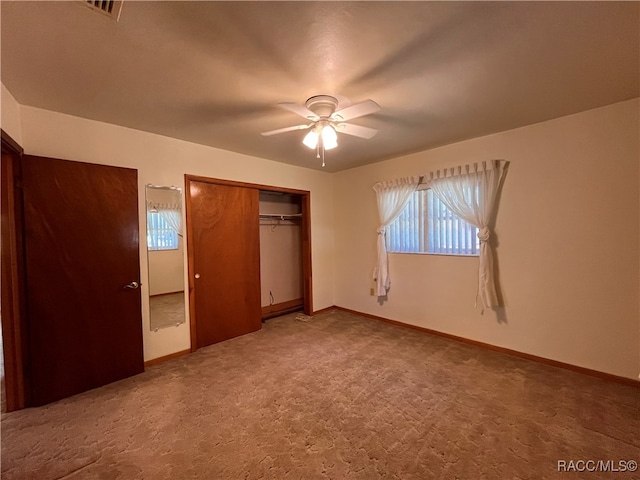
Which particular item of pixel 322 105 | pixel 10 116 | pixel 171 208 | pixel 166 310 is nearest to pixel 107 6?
pixel 322 105

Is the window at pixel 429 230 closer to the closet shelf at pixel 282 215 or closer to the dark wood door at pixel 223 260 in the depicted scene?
the closet shelf at pixel 282 215

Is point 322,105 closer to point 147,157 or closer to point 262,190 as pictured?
point 147,157

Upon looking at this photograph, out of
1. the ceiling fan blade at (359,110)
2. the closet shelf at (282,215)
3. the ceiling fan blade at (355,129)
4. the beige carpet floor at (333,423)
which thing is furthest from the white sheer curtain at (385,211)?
the ceiling fan blade at (359,110)

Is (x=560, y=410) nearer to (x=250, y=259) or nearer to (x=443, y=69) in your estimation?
(x=443, y=69)

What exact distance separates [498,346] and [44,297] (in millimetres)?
4543

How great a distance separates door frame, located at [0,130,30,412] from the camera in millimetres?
2186

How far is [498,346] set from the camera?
10.6 feet

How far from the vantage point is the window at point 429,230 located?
3.47 m

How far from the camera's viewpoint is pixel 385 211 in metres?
4.21

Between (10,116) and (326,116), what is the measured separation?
243 centimetres

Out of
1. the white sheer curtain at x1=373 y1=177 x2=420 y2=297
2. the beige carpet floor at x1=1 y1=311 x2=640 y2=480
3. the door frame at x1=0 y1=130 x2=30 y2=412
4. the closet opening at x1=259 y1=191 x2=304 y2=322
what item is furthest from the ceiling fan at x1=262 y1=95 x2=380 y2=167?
the closet opening at x1=259 y1=191 x2=304 y2=322

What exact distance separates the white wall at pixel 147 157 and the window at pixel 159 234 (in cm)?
7

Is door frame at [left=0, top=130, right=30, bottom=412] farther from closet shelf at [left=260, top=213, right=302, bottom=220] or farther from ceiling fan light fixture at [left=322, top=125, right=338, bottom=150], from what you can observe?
closet shelf at [left=260, top=213, right=302, bottom=220]

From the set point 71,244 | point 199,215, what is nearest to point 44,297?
point 71,244
